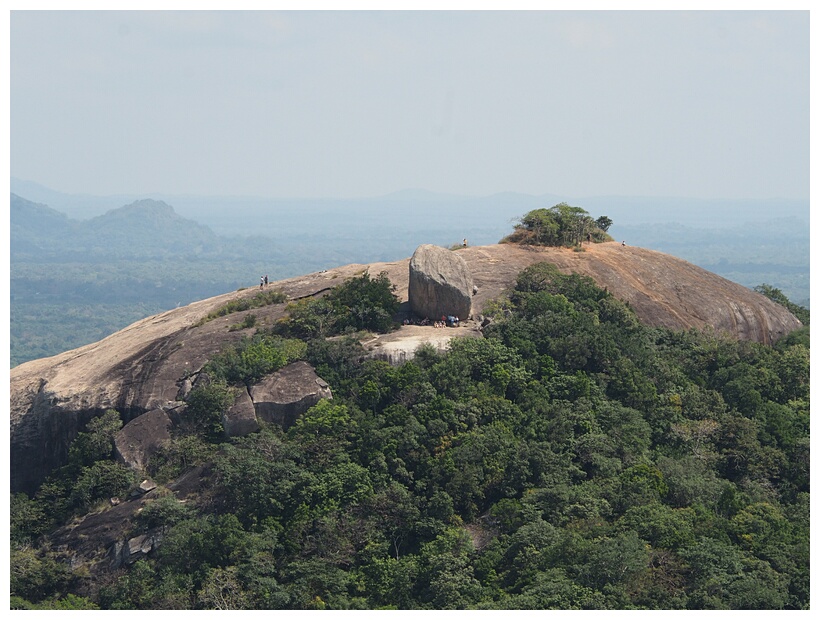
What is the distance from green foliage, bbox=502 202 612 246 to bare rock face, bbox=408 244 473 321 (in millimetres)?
7104

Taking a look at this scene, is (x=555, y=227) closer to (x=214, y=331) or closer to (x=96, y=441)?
(x=214, y=331)

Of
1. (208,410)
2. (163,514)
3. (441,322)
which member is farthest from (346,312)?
(163,514)

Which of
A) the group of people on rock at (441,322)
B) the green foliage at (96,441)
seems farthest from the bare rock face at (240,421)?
the group of people on rock at (441,322)

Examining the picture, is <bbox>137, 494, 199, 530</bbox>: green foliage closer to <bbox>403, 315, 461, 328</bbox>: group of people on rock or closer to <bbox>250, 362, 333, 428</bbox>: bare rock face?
<bbox>250, 362, 333, 428</bbox>: bare rock face

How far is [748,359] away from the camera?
3769 centimetres

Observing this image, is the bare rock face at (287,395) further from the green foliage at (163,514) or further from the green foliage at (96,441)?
the green foliage at (96,441)

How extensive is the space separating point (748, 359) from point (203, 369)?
2001 centimetres

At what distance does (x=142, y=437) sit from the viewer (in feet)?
104

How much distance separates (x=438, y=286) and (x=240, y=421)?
28.5ft

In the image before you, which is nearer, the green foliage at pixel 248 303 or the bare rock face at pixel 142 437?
the bare rock face at pixel 142 437

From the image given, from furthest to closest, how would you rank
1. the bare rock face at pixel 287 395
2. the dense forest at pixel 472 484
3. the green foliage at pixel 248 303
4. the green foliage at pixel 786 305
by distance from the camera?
1. the green foliage at pixel 786 305
2. the green foliage at pixel 248 303
3. the bare rock face at pixel 287 395
4. the dense forest at pixel 472 484

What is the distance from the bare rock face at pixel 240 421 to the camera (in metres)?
31.6

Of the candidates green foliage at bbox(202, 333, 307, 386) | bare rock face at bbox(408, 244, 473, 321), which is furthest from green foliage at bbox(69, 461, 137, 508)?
bare rock face at bbox(408, 244, 473, 321)

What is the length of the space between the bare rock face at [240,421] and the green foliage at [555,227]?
1604cm
